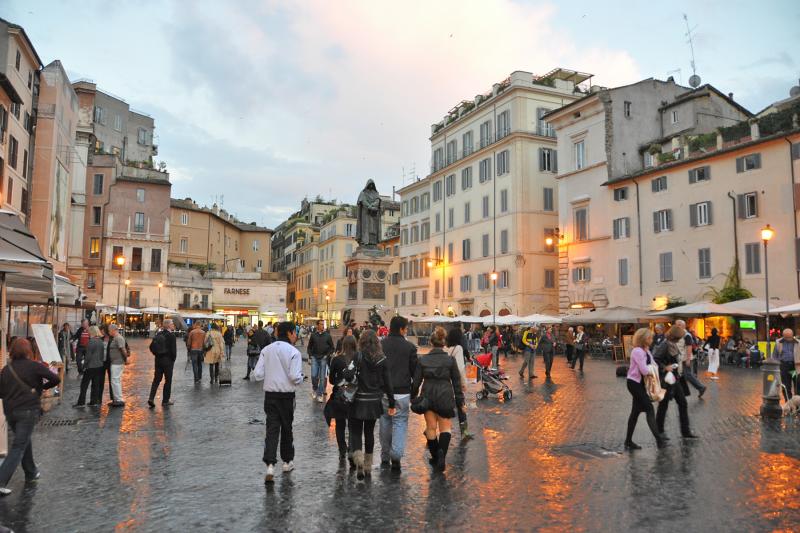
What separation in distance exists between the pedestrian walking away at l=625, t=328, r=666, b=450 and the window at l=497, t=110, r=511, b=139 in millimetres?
40778

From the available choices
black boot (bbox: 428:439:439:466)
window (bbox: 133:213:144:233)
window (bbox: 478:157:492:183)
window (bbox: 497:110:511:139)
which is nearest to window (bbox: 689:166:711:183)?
window (bbox: 497:110:511:139)

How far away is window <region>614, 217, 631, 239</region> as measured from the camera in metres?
38.5

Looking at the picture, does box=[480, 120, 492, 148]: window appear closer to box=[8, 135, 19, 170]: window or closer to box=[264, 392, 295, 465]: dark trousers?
box=[8, 135, 19, 170]: window

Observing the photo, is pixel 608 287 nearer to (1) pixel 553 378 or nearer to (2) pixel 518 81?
(2) pixel 518 81

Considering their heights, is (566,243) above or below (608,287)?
above

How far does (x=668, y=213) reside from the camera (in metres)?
35.9

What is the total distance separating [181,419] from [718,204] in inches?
1163

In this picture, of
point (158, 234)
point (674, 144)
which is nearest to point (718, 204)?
point (674, 144)

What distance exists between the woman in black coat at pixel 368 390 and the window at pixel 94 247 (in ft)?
201

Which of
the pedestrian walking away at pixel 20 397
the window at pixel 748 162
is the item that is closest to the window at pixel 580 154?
the window at pixel 748 162

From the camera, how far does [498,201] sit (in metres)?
49.1

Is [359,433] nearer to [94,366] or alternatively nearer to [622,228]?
[94,366]

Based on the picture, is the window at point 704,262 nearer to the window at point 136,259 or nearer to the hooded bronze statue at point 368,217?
the hooded bronze statue at point 368,217

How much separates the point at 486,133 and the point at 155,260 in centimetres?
3451
